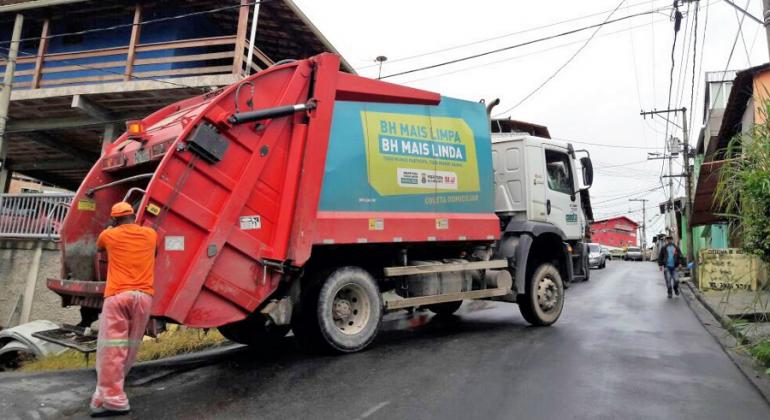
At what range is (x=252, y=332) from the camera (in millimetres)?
6273

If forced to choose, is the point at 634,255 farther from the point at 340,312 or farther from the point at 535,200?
the point at 340,312

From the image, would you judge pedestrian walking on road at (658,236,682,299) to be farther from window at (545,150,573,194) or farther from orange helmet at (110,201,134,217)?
orange helmet at (110,201,134,217)

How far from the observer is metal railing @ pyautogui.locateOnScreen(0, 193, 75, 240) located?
10445 mm

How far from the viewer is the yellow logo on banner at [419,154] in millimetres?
5746

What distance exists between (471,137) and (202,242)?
3.75 m

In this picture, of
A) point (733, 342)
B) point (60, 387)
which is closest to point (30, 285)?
point (60, 387)

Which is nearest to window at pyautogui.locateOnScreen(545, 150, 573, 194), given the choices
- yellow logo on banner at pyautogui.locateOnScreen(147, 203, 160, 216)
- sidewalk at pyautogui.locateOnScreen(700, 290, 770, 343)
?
sidewalk at pyautogui.locateOnScreen(700, 290, 770, 343)

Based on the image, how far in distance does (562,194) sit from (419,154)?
10.8 ft

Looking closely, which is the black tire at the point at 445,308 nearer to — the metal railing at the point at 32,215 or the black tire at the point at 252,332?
the black tire at the point at 252,332

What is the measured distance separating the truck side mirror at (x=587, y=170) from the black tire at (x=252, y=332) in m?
5.39

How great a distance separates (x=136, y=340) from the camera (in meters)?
4.01

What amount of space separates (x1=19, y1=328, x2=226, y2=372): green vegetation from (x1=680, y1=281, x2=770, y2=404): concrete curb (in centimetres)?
603

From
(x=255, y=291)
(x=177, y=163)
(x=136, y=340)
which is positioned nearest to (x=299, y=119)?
(x=177, y=163)

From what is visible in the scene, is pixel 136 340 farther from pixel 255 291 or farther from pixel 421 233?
pixel 421 233
